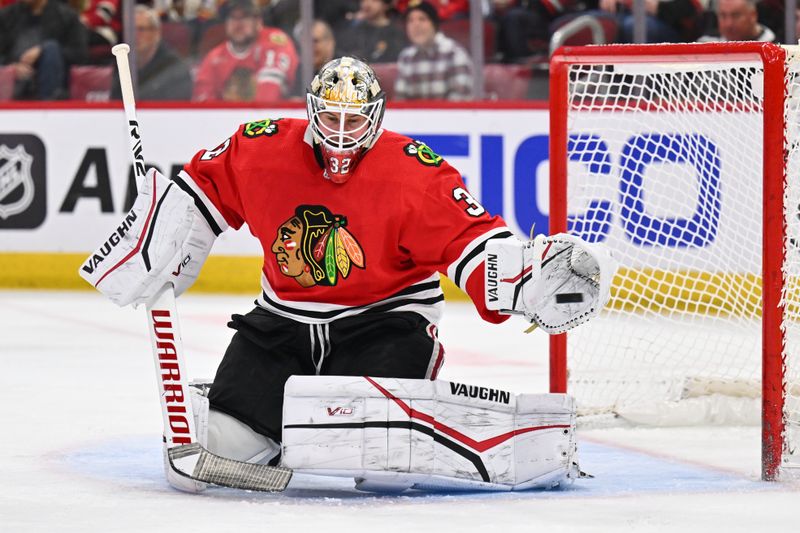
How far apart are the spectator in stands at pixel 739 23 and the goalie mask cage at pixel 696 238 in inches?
20.4

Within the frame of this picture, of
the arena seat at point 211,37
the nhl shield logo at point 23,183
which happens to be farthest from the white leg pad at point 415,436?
the nhl shield logo at point 23,183

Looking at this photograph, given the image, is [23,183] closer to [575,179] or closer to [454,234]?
[575,179]

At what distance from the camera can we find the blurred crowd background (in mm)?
6766

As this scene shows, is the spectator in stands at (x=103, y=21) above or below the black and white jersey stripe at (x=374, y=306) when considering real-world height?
above

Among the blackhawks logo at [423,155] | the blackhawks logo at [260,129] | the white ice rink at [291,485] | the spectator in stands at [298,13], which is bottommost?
the white ice rink at [291,485]

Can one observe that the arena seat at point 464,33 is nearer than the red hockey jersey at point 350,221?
No

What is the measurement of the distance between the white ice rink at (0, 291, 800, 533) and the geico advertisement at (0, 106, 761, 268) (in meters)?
0.79

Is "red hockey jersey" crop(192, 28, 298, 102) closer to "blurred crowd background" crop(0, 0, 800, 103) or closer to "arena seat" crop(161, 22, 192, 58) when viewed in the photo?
"blurred crowd background" crop(0, 0, 800, 103)

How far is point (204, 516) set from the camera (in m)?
3.04

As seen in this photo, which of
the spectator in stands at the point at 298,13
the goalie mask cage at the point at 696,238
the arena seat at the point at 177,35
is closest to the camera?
the goalie mask cage at the point at 696,238

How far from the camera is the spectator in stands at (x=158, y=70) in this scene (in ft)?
23.8

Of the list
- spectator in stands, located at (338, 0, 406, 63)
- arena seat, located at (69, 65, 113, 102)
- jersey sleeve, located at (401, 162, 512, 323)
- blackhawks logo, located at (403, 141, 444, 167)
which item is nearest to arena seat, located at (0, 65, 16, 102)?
arena seat, located at (69, 65, 113, 102)

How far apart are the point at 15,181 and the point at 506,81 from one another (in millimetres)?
2234

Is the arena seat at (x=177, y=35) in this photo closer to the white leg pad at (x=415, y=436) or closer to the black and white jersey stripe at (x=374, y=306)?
the black and white jersey stripe at (x=374, y=306)
